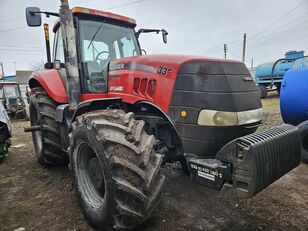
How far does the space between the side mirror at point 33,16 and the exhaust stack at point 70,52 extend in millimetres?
405

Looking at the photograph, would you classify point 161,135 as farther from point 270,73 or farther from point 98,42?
point 270,73

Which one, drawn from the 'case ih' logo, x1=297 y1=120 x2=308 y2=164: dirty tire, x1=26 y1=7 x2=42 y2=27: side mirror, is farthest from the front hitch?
x1=26 y1=7 x2=42 y2=27: side mirror

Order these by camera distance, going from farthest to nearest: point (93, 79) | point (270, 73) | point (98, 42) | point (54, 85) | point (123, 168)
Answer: point (270, 73), point (54, 85), point (98, 42), point (93, 79), point (123, 168)

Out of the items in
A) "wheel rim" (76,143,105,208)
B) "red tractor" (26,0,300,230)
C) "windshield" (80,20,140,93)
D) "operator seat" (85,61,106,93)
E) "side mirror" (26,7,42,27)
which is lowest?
"wheel rim" (76,143,105,208)

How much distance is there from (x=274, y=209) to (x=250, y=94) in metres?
1.39

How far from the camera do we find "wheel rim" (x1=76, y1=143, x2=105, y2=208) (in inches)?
103

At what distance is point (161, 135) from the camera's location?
275 cm

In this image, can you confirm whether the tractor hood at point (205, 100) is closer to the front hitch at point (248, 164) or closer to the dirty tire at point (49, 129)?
the front hitch at point (248, 164)

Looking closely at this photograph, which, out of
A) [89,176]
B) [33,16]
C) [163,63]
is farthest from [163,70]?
[33,16]

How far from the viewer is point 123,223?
85.2 inches

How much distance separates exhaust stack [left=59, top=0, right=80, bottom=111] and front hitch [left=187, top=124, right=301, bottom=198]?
181 centimetres

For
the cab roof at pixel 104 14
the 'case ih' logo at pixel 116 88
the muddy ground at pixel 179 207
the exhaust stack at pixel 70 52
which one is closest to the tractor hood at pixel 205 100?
the 'case ih' logo at pixel 116 88

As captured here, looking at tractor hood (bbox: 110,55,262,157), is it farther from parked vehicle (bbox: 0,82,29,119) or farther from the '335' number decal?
parked vehicle (bbox: 0,82,29,119)

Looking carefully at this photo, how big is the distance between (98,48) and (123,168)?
6.85ft
